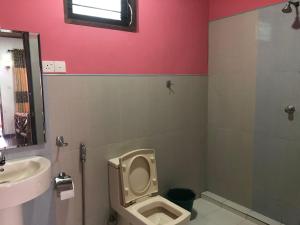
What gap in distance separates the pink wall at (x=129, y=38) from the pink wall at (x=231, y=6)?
0.08 metres

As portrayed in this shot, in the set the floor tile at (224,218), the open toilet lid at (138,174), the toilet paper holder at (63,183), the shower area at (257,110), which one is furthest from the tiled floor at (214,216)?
the toilet paper holder at (63,183)

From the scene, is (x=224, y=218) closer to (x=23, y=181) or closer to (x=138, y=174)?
(x=138, y=174)

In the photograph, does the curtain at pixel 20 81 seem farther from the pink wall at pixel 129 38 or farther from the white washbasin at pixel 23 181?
the white washbasin at pixel 23 181

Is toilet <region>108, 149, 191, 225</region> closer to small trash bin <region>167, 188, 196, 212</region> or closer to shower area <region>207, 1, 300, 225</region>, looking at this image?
small trash bin <region>167, 188, 196, 212</region>

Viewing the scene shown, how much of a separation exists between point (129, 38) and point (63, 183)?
1266mm

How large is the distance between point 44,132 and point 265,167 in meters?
1.97

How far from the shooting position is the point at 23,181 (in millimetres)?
1383

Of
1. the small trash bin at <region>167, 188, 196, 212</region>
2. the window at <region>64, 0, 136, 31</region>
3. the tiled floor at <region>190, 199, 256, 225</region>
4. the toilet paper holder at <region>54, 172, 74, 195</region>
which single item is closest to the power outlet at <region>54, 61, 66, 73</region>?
the window at <region>64, 0, 136, 31</region>

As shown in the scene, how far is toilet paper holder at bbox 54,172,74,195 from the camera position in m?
1.82

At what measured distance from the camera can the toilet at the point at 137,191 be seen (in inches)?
A: 81.0

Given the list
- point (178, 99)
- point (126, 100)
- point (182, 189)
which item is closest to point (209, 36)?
point (178, 99)

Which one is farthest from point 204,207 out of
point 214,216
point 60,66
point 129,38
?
point 60,66

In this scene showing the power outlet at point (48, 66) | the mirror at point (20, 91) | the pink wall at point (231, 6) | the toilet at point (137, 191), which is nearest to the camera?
the mirror at point (20, 91)

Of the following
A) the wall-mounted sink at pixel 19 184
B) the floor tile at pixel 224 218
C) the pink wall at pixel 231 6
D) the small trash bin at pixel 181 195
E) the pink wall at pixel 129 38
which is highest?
the pink wall at pixel 231 6
